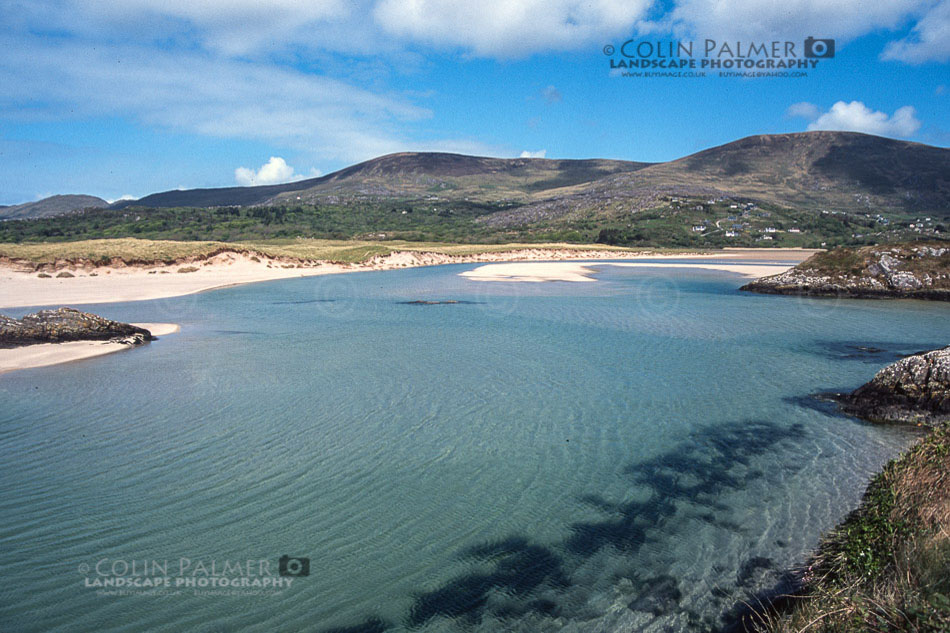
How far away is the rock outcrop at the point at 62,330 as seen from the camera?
1585 centimetres

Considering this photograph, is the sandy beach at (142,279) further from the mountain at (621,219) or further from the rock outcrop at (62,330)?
the mountain at (621,219)

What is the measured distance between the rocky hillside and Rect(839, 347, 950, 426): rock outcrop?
22.6m

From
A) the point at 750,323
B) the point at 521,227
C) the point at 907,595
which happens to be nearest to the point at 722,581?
the point at 907,595

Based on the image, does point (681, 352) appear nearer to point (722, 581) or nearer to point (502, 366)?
point (502, 366)

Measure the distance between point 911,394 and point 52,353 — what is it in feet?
69.2

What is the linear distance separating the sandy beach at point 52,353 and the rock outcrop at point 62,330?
14.3 inches

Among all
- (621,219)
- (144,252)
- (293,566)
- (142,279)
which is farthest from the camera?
(621,219)

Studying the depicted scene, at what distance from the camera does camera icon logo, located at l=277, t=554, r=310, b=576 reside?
576 centimetres

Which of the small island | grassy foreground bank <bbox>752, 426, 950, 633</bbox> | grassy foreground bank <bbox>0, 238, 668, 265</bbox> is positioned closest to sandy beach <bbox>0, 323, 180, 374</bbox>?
the small island

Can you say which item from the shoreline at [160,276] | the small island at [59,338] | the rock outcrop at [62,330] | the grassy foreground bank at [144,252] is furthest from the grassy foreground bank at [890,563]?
the grassy foreground bank at [144,252]

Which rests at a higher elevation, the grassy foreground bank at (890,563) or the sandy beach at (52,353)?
the sandy beach at (52,353)

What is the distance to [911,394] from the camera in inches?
400

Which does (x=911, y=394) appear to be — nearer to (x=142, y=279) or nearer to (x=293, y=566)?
(x=293, y=566)

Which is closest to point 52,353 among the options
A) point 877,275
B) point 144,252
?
point 144,252
